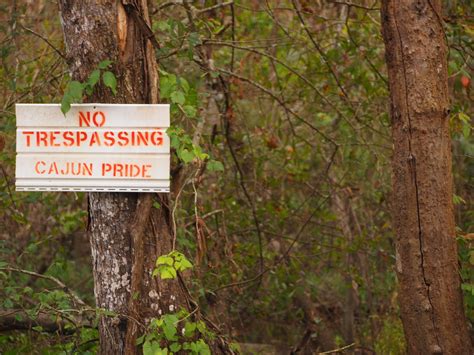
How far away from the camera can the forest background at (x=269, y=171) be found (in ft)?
16.4

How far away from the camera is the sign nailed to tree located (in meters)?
3.28

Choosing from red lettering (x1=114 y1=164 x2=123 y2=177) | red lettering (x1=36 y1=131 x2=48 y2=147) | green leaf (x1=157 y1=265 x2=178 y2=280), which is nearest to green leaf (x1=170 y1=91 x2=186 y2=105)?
red lettering (x1=114 y1=164 x2=123 y2=177)

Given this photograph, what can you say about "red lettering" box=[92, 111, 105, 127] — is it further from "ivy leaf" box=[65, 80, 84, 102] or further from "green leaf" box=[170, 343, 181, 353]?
"green leaf" box=[170, 343, 181, 353]

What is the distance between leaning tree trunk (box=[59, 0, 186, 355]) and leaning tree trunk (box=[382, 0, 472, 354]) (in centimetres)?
111

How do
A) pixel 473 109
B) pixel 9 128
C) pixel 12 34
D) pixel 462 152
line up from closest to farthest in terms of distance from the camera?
pixel 9 128 → pixel 12 34 → pixel 462 152 → pixel 473 109

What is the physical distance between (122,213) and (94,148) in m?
0.31

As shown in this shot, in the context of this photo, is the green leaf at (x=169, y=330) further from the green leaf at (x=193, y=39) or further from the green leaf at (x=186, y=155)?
the green leaf at (x=193, y=39)

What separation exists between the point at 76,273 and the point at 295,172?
295 cm

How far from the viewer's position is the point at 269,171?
6547 mm

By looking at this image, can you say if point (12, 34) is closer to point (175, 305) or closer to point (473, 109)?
point (175, 305)

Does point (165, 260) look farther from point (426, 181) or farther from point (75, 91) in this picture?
point (426, 181)

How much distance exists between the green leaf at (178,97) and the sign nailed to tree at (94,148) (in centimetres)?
5

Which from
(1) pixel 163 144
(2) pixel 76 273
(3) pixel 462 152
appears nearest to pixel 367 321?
(3) pixel 462 152

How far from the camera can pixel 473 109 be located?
6164 millimetres
